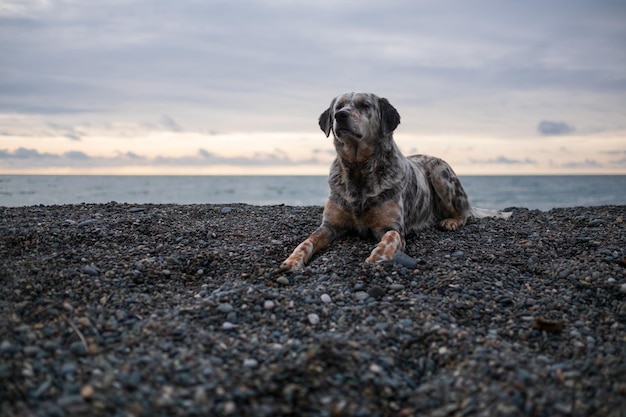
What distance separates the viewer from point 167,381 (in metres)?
3.44

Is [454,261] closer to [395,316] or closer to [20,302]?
[395,316]

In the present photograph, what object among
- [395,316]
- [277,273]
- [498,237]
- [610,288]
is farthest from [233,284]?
[498,237]

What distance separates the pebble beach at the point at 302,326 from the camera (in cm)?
331

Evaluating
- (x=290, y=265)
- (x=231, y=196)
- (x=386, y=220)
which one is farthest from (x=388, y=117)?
(x=231, y=196)

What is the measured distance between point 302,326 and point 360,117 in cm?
350

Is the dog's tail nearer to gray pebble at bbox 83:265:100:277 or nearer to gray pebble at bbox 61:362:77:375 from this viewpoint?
gray pebble at bbox 83:265:100:277

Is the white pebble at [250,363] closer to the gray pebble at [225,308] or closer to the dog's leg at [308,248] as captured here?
the gray pebble at [225,308]

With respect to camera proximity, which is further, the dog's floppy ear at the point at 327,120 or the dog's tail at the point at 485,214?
the dog's tail at the point at 485,214

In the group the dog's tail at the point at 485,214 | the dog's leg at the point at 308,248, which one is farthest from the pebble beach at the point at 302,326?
the dog's tail at the point at 485,214

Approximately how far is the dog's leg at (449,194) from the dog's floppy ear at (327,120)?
2499mm

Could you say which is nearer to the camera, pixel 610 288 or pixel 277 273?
pixel 610 288

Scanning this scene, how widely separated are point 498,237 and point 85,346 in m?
6.14

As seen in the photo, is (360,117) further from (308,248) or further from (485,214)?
(485,214)

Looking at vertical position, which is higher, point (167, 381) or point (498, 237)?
point (498, 237)
